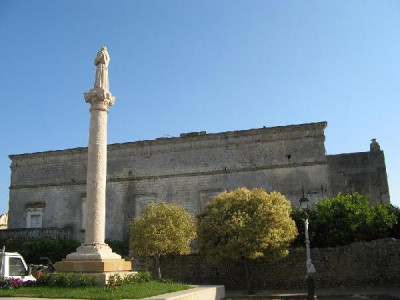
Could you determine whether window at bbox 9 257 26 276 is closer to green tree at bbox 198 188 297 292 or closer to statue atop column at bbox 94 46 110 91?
statue atop column at bbox 94 46 110 91

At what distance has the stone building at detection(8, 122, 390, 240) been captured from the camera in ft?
80.8

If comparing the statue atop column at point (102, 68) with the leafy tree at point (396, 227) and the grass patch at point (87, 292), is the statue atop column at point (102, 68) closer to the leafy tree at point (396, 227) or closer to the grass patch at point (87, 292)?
the grass patch at point (87, 292)

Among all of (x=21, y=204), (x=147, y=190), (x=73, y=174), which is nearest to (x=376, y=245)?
(x=147, y=190)

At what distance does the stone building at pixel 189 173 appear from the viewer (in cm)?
2464

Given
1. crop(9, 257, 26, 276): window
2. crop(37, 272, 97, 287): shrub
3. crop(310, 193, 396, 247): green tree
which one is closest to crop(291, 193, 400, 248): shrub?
crop(310, 193, 396, 247): green tree

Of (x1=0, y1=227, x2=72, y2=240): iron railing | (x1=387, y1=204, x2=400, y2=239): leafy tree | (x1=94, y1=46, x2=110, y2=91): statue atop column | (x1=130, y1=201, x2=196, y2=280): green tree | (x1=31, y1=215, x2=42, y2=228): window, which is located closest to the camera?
(x1=94, y1=46, x2=110, y2=91): statue atop column

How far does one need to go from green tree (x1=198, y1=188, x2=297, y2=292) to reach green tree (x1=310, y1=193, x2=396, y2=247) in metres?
2.03

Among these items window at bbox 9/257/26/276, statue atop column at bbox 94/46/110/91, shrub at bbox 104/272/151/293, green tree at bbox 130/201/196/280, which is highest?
statue atop column at bbox 94/46/110/91

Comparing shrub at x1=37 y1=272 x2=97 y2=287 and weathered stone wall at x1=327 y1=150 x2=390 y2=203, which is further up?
weathered stone wall at x1=327 y1=150 x2=390 y2=203

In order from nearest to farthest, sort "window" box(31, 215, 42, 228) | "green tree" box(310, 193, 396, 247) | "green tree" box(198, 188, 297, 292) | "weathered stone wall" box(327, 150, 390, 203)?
"green tree" box(198, 188, 297, 292) → "green tree" box(310, 193, 396, 247) → "weathered stone wall" box(327, 150, 390, 203) → "window" box(31, 215, 42, 228)

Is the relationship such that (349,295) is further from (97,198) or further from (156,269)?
(97,198)

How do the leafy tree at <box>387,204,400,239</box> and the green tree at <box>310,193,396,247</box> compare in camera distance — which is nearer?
the green tree at <box>310,193,396,247</box>

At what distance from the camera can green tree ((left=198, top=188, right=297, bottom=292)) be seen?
17192mm

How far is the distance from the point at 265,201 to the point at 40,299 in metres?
10.3
